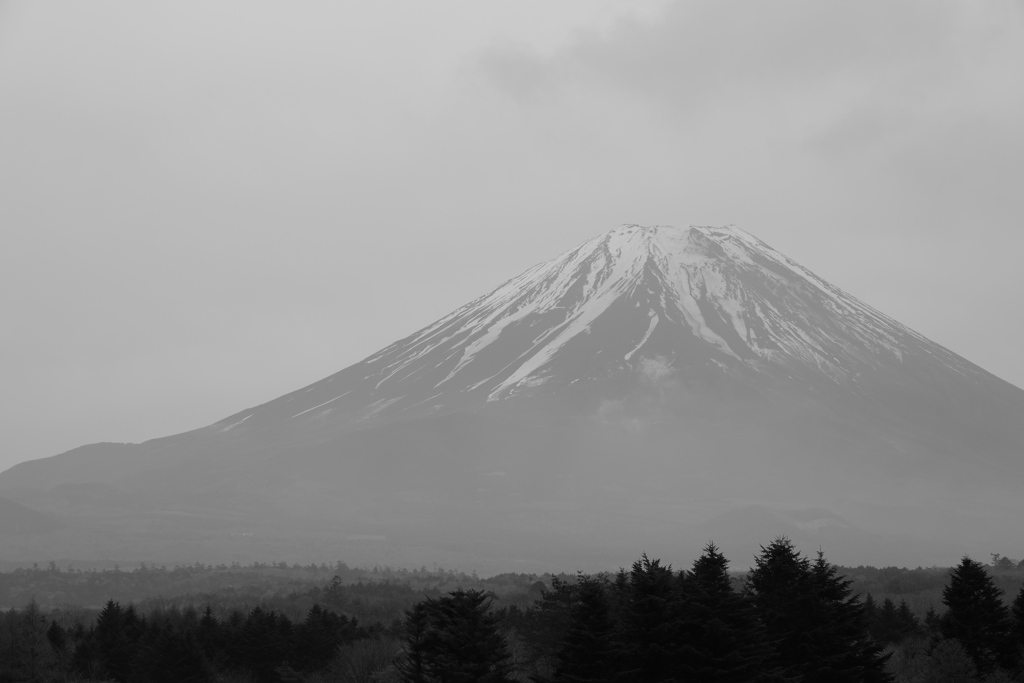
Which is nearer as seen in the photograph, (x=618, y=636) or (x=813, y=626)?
(x=618, y=636)

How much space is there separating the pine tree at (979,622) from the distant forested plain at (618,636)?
0.11 ft

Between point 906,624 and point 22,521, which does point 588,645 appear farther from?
point 22,521

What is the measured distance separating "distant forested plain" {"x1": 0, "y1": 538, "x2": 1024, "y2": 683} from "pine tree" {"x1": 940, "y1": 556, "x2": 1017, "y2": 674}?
0.11 feet

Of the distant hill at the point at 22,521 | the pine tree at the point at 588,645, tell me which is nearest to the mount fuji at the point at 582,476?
the distant hill at the point at 22,521

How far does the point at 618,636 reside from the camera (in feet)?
75.3

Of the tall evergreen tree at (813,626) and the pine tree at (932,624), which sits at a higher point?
the tall evergreen tree at (813,626)

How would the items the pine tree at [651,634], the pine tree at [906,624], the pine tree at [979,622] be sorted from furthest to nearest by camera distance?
the pine tree at [906,624]
the pine tree at [979,622]
the pine tree at [651,634]

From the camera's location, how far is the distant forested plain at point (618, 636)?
22.1m

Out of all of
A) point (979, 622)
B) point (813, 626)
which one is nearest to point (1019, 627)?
point (979, 622)

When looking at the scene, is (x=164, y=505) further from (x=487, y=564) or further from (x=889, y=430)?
(x=889, y=430)

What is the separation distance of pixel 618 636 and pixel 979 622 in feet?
38.8

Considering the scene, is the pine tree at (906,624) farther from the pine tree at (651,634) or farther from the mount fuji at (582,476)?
the mount fuji at (582,476)

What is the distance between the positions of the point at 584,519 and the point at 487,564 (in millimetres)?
34817

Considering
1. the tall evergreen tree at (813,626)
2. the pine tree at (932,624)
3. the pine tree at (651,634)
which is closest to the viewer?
the pine tree at (651,634)
